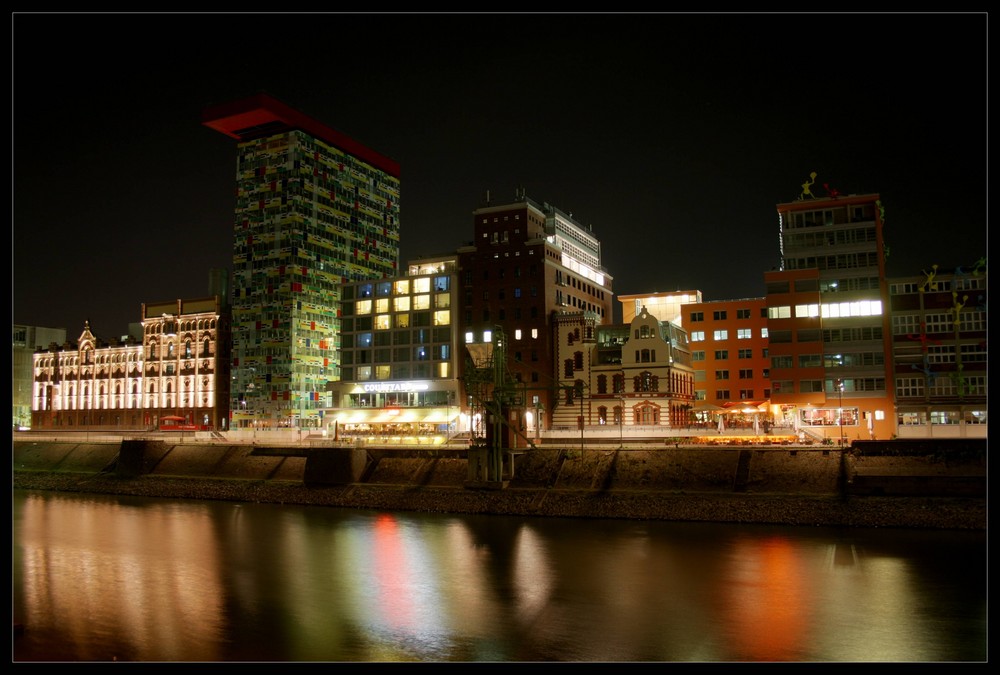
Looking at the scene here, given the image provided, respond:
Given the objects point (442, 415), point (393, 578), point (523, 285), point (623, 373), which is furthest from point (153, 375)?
point (393, 578)

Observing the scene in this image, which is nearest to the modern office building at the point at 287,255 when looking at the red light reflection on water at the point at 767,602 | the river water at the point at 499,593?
the river water at the point at 499,593

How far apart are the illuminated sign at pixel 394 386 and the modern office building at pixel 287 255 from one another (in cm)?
1506

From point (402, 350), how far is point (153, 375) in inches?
1772

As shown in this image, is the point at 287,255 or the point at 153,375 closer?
the point at 153,375

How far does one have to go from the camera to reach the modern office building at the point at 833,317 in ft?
248

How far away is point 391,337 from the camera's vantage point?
10356cm

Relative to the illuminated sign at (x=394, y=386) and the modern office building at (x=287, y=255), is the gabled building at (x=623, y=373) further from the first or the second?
the modern office building at (x=287, y=255)

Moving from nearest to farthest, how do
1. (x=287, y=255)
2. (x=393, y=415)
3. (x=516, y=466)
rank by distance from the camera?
Result: (x=516, y=466), (x=393, y=415), (x=287, y=255)

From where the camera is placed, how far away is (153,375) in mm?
120438

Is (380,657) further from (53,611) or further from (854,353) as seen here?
(854,353)

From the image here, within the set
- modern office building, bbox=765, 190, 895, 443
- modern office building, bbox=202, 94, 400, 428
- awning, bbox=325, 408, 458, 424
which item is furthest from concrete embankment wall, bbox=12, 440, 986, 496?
modern office building, bbox=202, 94, 400, 428

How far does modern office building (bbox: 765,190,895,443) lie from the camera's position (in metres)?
75.6

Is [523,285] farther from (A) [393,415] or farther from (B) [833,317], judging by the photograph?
(B) [833,317]
